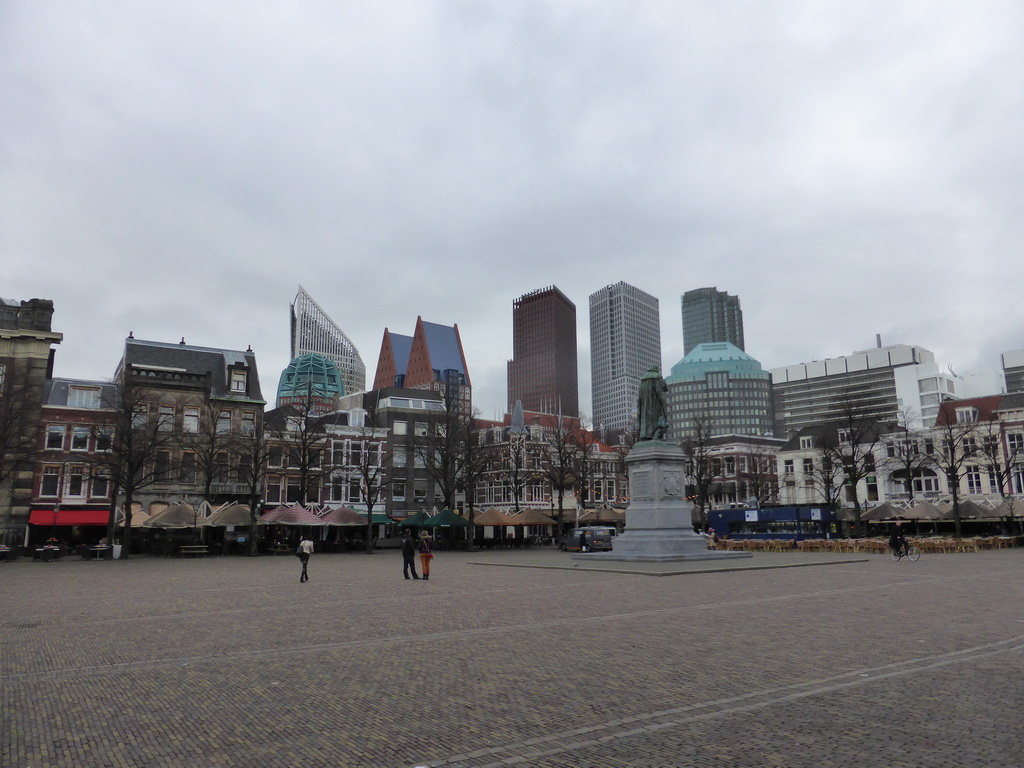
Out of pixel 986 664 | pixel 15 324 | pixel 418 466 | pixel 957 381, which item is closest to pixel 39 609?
pixel 986 664

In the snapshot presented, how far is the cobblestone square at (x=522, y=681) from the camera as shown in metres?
6.15

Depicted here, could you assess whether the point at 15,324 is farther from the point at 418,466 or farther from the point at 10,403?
the point at 418,466

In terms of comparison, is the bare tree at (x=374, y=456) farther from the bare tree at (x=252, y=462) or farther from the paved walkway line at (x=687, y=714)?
the paved walkway line at (x=687, y=714)

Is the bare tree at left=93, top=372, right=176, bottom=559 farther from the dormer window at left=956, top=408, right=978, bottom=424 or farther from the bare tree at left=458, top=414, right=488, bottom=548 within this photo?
the dormer window at left=956, top=408, right=978, bottom=424

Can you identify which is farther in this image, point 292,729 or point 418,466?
point 418,466

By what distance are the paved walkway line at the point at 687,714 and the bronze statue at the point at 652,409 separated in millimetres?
21570

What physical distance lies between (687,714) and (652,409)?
25.2 meters

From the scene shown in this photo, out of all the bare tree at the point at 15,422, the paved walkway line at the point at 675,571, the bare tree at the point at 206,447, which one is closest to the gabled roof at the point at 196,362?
the bare tree at the point at 206,447

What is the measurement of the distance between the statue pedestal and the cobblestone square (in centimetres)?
1147

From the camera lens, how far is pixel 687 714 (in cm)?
713

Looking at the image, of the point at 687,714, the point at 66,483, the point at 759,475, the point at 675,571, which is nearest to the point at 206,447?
the point at 66,483

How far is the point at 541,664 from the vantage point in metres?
9.62

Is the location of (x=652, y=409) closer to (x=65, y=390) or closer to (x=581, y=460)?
(x=581, y=460)

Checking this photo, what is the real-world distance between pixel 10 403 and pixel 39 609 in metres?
27.5
